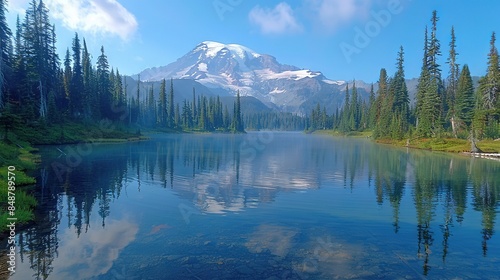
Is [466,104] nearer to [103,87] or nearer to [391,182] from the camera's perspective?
[391,182]

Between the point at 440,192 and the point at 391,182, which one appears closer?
the point at 440,192

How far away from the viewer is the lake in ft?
42.2

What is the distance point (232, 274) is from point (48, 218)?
13.0 m

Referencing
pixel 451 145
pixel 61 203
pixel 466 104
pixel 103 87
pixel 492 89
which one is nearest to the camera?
pixel 61 203

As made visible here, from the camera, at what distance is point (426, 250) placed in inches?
588

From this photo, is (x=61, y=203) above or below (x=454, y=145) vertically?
below

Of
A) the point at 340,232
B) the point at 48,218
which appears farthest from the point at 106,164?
the point at 340,232

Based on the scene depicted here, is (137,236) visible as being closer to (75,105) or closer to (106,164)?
(106,164)

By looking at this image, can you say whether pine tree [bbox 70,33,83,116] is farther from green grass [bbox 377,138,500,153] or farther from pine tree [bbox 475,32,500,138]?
pine tree [bbox 475,32,500,138]

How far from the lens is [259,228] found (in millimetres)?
17781

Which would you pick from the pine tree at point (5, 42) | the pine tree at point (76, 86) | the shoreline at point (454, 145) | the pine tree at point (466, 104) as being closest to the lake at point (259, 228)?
the shoreline at point (454, 145)

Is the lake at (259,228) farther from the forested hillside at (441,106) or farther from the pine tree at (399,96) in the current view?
the pine tree at (399,96)

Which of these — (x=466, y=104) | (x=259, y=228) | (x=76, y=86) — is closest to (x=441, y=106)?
(x=466, y=104)

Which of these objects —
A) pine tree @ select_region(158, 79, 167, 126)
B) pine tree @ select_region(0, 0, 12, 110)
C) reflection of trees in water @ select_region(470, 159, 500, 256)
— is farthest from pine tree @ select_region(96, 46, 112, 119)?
reflection of trees in water @ select_region(470, 159, 500, 256)
